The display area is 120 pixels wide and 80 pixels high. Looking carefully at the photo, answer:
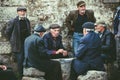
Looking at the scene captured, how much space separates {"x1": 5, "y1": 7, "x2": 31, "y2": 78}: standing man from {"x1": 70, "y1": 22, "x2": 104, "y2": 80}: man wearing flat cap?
208 centimetres

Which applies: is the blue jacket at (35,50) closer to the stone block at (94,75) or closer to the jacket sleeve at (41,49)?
the jacket sleeve at (41,49)

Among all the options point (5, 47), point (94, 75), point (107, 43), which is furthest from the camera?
point (5, 47)

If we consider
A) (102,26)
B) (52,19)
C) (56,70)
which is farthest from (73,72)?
(52,19)

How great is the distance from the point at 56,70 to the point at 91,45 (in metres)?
1.11

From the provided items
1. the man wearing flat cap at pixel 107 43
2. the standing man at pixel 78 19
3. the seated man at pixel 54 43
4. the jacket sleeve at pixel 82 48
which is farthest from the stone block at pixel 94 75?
the standing man at pixel 78 19

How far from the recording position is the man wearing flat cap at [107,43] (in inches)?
418

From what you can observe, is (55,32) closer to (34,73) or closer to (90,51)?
(34,73)

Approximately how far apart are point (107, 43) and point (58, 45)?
4.17 ft

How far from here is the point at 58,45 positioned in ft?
34.2

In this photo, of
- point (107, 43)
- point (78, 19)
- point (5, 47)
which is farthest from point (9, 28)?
point (107, 43)

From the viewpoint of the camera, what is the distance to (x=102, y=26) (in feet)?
35.3

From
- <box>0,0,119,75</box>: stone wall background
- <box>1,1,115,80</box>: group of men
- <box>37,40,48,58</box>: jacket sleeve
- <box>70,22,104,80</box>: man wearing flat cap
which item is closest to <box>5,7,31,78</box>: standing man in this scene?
<box>1,1,115,80</box>: group of men

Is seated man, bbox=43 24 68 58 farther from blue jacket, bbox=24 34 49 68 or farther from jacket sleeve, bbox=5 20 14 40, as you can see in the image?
jacket sleeve, bbox=5 20 14 40

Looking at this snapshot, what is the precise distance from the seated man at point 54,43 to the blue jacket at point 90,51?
111cm
